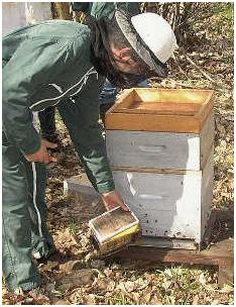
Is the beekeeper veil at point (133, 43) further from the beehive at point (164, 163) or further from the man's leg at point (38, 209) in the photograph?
the man's leg at point (38, 209)

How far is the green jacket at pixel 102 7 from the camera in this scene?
177 inches

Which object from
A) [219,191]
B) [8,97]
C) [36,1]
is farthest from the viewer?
[36,1]

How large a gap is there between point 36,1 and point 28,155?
352 centimetres

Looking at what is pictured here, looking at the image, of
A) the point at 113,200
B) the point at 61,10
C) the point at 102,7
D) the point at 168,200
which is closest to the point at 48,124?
the point at 61,10

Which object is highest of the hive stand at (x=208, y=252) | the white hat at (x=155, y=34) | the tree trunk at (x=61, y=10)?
the white hat at (x=155, y=34)

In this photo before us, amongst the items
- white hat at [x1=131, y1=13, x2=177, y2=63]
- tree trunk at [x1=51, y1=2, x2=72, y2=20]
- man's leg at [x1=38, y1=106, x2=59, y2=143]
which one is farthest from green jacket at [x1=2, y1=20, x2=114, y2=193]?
tree trunk at [x1=51, y1=2, x2=72, y2=20]

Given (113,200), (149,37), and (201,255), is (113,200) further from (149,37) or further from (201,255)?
(149,37)

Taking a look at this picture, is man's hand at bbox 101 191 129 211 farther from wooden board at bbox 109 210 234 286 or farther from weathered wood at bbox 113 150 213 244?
wooden board at bbox 109 210 234 286

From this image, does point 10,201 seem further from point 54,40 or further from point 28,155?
point 54,40

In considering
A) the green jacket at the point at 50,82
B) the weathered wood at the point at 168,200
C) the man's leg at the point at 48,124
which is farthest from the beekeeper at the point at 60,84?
the man's leg at the point at 48,124

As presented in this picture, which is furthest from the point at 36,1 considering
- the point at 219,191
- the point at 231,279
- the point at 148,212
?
the point at 231,279

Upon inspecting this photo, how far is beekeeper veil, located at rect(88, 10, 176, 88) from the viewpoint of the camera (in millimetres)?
3279

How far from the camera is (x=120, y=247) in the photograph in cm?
386

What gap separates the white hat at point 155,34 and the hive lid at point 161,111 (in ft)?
1.32
